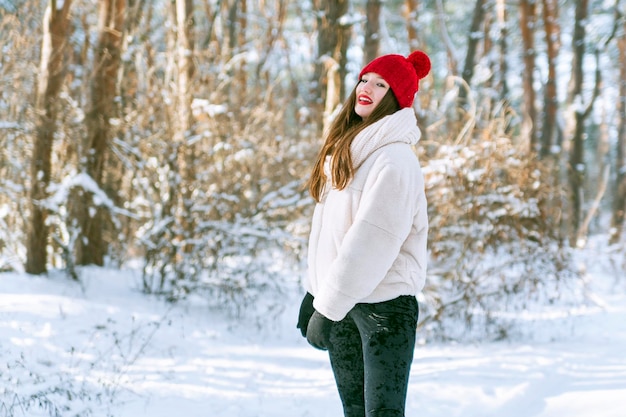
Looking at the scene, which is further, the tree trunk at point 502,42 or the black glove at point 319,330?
the tree trunk at point 502,42

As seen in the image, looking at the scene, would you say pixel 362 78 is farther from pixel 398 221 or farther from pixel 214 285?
pixel 214 285

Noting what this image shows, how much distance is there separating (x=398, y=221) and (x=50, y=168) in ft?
17.7

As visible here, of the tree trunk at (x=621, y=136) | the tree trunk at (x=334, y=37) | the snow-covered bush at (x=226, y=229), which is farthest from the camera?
the tree trunk at (x=621, y=136)

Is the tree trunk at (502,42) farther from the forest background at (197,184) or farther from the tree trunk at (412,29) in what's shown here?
the forest background at (197,184)

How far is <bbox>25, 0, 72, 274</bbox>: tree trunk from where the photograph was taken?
20.6 feet

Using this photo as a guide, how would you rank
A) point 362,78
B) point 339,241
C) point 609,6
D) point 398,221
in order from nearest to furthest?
point 398,221
point 339,241
point 362,78
point 609,6

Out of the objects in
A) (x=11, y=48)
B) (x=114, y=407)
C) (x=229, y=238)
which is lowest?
(x=114, y=407)

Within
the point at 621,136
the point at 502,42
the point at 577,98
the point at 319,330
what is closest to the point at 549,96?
the point at 577,98

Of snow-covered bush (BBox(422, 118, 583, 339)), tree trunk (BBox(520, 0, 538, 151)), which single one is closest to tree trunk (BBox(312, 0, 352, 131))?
snow-covered bush (BBox(422, 118, 583, 339))

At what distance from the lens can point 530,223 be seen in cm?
628

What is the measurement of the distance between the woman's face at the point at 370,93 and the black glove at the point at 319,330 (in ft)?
2.37

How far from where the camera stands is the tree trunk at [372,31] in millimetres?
9141

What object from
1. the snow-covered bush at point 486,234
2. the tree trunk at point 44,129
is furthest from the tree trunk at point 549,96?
the tree trunk at point 44,129

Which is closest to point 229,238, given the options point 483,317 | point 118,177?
point 118,177
